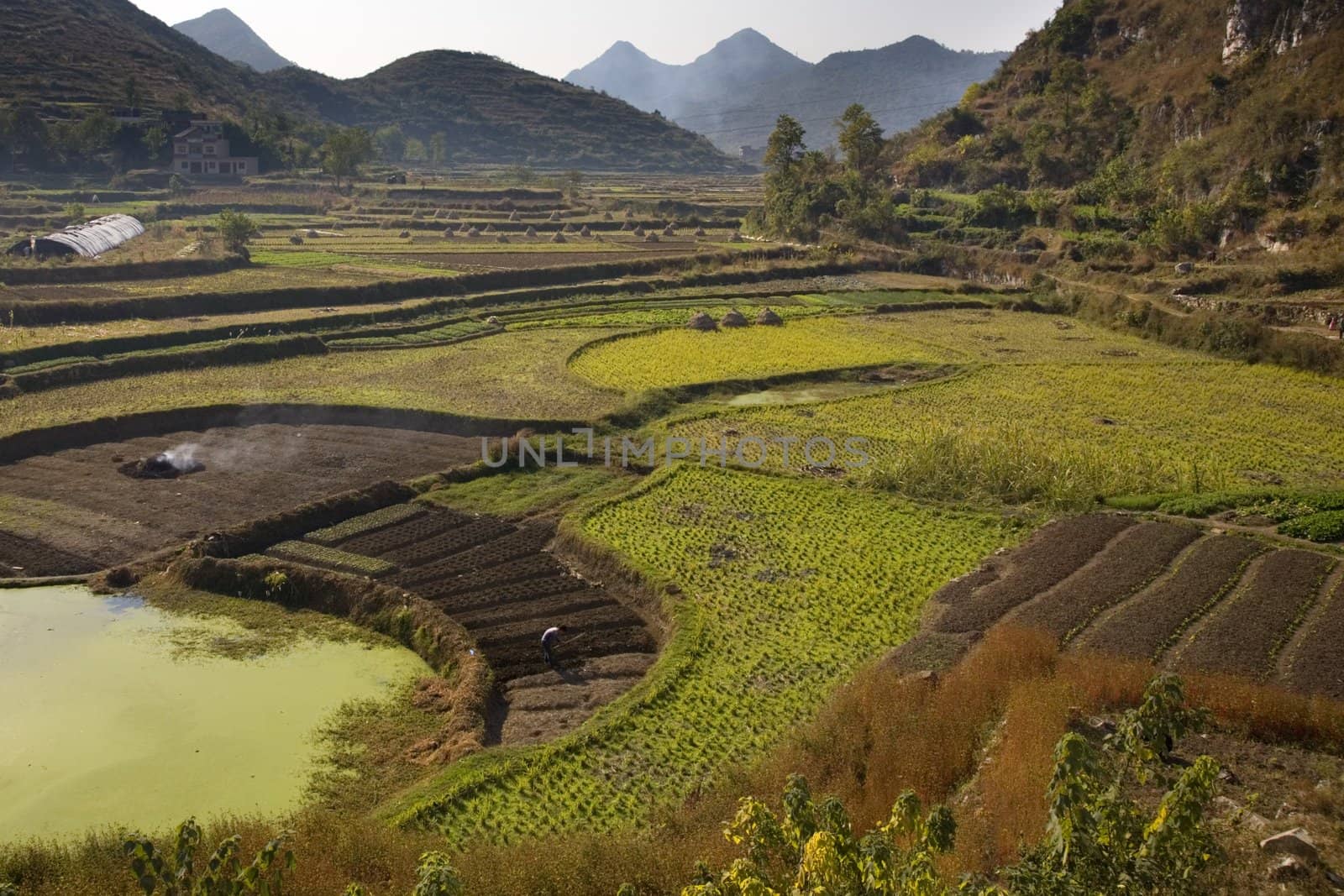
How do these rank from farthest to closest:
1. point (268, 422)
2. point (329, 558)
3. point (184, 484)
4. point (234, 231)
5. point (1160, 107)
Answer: point (1160, 107) < point (234, 231) < point (268, 422) < point (184, 484) < point (329, 558)

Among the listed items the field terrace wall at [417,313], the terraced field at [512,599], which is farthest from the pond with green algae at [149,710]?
the field terrace wall at [417,313]

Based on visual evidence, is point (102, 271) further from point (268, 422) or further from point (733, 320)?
point (733, 320)

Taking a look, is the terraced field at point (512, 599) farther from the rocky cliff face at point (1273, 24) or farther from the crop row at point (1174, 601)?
the rocky cliff face at point (1273, 24)

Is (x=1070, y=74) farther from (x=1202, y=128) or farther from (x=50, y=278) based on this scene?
(x=50, y=278)

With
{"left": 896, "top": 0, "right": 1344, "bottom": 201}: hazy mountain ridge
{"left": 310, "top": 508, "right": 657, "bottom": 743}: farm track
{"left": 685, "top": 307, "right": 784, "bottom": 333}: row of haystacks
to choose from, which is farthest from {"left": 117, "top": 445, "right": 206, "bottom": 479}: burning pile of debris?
{"left": 896, "top": 0, "right": 1344, "bottom": 201}: hazy mountain ridge

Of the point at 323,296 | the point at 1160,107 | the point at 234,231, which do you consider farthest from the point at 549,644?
Result: the point at 1160,107

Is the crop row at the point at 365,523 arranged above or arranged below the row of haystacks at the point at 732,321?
below
